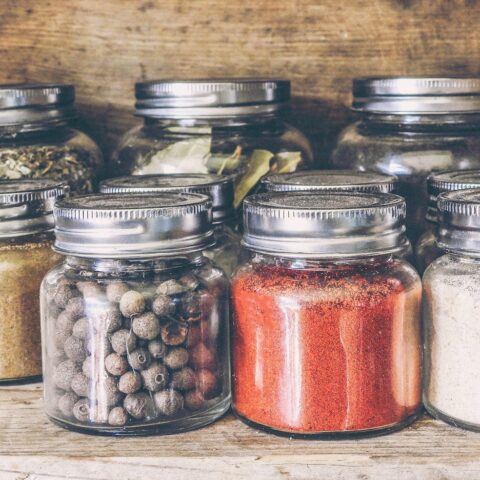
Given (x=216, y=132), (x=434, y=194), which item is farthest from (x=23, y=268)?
(x=434, y=194)

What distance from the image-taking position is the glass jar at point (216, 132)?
115cm

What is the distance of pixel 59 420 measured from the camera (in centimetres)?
92

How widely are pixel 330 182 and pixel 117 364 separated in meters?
0.33

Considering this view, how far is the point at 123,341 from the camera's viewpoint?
2.82ft

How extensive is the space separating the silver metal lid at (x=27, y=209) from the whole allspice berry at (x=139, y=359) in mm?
223

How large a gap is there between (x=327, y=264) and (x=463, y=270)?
0.43 ft

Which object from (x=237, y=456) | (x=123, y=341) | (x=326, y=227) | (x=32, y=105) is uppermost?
(x=32, y=105)

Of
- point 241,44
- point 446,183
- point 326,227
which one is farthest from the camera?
point 241,44

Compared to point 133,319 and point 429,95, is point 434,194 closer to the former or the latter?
point 429,95

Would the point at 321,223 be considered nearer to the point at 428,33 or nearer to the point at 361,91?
the point at 361,91

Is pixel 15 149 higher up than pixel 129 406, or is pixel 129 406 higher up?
pixel 15 149

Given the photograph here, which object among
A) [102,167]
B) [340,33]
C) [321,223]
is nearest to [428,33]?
[340,33]

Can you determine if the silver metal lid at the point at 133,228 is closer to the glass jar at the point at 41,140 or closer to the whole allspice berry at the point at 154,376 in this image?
the whole allspice berry at the point at 154,376

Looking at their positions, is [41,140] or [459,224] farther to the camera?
[41,140]
